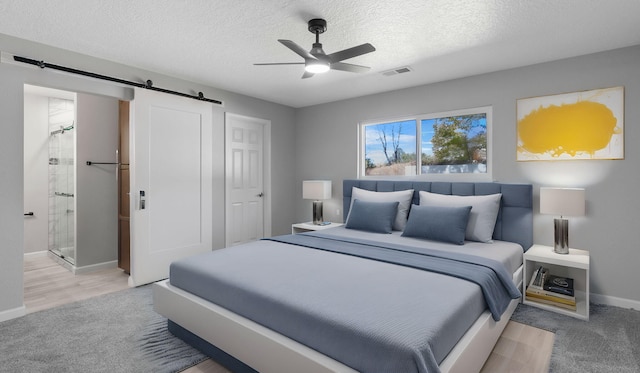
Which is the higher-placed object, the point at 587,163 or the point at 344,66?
the point at 344,66

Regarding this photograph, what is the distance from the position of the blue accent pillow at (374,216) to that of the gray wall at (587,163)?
4.17ft

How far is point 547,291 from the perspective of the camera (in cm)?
294

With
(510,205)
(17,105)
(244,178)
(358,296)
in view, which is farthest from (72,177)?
(510,205)

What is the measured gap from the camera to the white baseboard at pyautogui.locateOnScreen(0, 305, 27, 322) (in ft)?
8.84

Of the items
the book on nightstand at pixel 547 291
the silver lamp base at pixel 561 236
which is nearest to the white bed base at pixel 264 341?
the book on nightstand at pixel 547 291

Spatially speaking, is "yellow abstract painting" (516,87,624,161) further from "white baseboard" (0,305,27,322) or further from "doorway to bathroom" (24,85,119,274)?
"doorway to bathroom" (24,85,119,274)

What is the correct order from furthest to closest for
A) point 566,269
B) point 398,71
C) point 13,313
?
point 398,71 → point 566,269 → point 13,313

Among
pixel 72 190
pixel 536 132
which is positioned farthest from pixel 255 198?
pixel 536 132

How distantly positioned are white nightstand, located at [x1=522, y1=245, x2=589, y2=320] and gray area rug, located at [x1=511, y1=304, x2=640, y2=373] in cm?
6

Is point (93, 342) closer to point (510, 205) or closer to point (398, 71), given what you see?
point (398, 71)

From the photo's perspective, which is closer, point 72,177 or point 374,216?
point 374,216

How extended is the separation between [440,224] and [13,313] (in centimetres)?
394

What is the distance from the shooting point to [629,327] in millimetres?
2547

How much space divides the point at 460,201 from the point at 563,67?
66.4 inches
